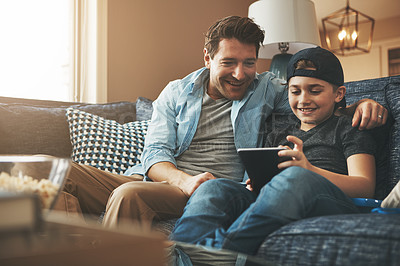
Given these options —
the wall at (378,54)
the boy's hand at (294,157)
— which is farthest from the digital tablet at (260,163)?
the wall at (378,54)

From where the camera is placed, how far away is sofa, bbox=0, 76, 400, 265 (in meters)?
0.83

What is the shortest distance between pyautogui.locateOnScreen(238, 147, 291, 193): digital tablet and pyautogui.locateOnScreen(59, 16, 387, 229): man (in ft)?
1.25

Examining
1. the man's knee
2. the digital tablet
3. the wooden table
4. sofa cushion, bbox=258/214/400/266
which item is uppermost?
the digital tablet

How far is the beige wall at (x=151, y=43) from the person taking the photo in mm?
2832

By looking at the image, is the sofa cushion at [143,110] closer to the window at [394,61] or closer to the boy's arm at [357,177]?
the boy's arm at [357,177]

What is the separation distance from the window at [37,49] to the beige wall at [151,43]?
274mm

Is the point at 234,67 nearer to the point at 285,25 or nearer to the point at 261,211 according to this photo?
the point at 261,211

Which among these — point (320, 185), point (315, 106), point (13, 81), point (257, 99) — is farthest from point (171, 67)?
point (320, 185)

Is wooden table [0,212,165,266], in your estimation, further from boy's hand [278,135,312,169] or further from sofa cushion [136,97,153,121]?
sofa cushion [136,97,153,121]

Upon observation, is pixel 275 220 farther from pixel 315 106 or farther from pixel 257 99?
pixel 257 99

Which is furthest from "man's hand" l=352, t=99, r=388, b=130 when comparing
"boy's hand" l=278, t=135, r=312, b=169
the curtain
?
the curtain

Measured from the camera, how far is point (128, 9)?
2908 millimetres

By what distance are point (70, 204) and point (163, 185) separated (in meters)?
0.30

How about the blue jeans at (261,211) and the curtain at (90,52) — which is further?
the curtain at (90,52)
